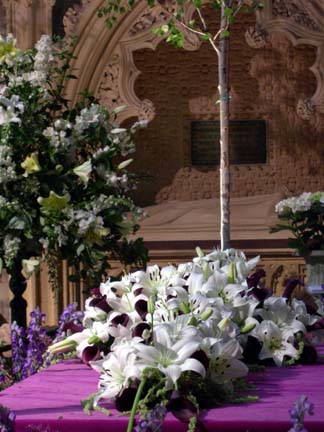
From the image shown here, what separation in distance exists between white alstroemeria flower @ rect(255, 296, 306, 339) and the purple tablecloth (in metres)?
0.07

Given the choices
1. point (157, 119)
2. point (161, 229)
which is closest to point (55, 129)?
point (161, 229)

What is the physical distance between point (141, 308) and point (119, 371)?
25cm

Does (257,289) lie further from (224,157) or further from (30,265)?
(224,157)

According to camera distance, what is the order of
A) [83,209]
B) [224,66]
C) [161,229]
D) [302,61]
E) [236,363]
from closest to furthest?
[236,363] → [83,209] → [224,66] → [161,229] → [302,61]

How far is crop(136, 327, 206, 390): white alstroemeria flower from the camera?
3.60 feet

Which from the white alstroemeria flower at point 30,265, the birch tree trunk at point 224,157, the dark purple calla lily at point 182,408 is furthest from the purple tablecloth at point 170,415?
the birch tree trunk at point 224,157

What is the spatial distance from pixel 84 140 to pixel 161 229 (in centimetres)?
282

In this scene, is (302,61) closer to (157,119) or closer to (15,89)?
(157,119)

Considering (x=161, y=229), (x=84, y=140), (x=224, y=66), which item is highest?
(x=224, y=66)

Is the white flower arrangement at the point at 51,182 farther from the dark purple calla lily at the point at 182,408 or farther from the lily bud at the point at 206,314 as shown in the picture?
the dark purple calla lily at the point at 182,408

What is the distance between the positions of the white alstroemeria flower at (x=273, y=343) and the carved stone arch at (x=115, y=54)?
4.17m

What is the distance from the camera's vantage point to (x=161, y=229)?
18.0 ft

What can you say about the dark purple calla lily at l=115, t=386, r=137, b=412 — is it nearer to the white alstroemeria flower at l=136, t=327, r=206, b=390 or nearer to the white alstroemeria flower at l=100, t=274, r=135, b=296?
the white alstroemeria flower at l=136, t=327, r=206, b=390

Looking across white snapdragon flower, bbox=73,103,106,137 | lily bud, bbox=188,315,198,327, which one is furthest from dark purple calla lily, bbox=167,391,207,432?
white snapdragon flower, bbox=73,103,106,137
